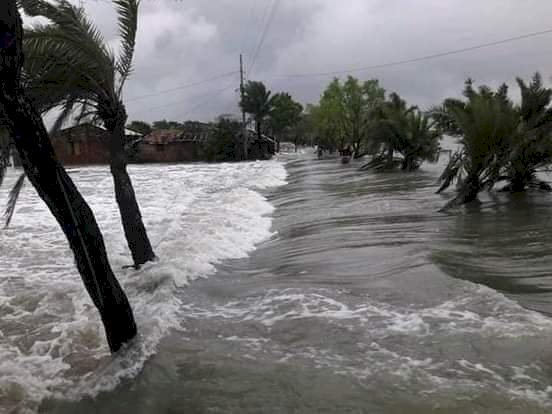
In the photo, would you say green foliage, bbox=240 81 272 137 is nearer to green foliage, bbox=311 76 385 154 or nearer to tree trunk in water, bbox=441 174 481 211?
green foliage, bbox=311 76 385 154

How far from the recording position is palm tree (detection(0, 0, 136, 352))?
13.9ft

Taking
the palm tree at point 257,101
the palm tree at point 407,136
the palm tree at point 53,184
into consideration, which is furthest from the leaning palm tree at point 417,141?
the palm tree at point 257,101

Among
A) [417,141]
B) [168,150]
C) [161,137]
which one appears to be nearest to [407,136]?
[417,141]

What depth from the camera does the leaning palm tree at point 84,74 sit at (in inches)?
324

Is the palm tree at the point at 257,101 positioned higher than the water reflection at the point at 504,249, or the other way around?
the palm tree at the point at 257,101

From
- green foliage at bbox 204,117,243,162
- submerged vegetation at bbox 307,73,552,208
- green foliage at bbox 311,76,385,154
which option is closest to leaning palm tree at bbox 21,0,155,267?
submerged vegetation at bbox 307,73,552,208

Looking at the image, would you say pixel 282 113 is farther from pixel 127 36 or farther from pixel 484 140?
pixel 127 36

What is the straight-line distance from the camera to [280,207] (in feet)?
62.1

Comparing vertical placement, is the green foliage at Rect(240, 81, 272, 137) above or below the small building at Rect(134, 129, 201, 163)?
above

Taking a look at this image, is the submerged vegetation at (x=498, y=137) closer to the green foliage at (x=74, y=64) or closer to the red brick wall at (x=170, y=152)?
the green foliage at (x=74, y=64)

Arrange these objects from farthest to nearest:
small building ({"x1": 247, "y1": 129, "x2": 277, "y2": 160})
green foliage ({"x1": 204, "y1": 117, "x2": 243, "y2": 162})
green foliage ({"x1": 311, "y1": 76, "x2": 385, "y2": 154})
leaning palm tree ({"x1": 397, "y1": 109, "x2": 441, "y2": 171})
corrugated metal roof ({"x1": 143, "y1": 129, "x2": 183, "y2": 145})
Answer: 1. corrugated metal roof ({"x1": 143, "y1": 129, "x2": 183, "y2": 145})
2. small building ({"x1": 247, "y1": 129, "x2": 277, "y2": 160})
3. green foliage ({"x1": 204, "y1": 117, "x2": 243, "y2": 162})
4. green foliage ({"x1": 311, "y1": 76, "x2": 385, "y2": 154})
5. leaning palm tree ({"x1": 397, "y1": 109, "x2": 441, "y2": 171})

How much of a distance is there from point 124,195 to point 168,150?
2567 inches

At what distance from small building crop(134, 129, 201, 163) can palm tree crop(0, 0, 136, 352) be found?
67.9 m

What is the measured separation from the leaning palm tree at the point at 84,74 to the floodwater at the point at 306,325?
152cm
